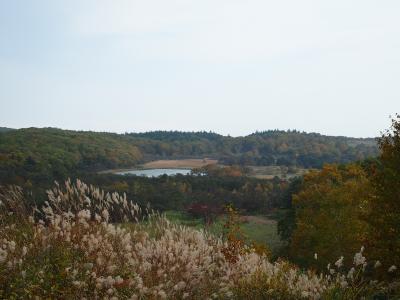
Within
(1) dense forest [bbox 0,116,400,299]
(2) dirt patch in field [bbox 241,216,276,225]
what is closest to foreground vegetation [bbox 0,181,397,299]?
(1) dense forest [bbox 0,116,400,299]

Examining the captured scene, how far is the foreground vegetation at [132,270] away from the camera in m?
5.70

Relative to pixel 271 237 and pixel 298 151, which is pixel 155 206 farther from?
pixel 298 151

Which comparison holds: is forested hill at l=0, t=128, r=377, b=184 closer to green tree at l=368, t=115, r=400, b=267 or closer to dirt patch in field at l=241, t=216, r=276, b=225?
dirt patch in field at l=241, t=216, r=276, b=225

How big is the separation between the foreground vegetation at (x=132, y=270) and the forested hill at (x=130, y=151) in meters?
74.0

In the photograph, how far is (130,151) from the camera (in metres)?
161

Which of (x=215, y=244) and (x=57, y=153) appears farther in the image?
(x=57, y=153)

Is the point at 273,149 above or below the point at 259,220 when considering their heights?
above

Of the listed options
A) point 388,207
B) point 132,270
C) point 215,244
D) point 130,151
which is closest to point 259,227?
point 388,207

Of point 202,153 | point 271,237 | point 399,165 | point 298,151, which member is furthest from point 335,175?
point 202,153

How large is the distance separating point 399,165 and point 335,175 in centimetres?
1820

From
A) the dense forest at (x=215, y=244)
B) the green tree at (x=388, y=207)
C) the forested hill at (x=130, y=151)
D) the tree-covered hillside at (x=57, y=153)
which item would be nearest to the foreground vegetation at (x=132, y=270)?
the dense forest at (x=215, y=244)

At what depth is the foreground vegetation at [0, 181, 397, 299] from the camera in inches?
225

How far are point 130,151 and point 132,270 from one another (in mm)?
156375

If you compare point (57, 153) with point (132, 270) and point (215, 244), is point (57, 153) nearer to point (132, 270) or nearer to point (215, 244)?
point (215, 244)
